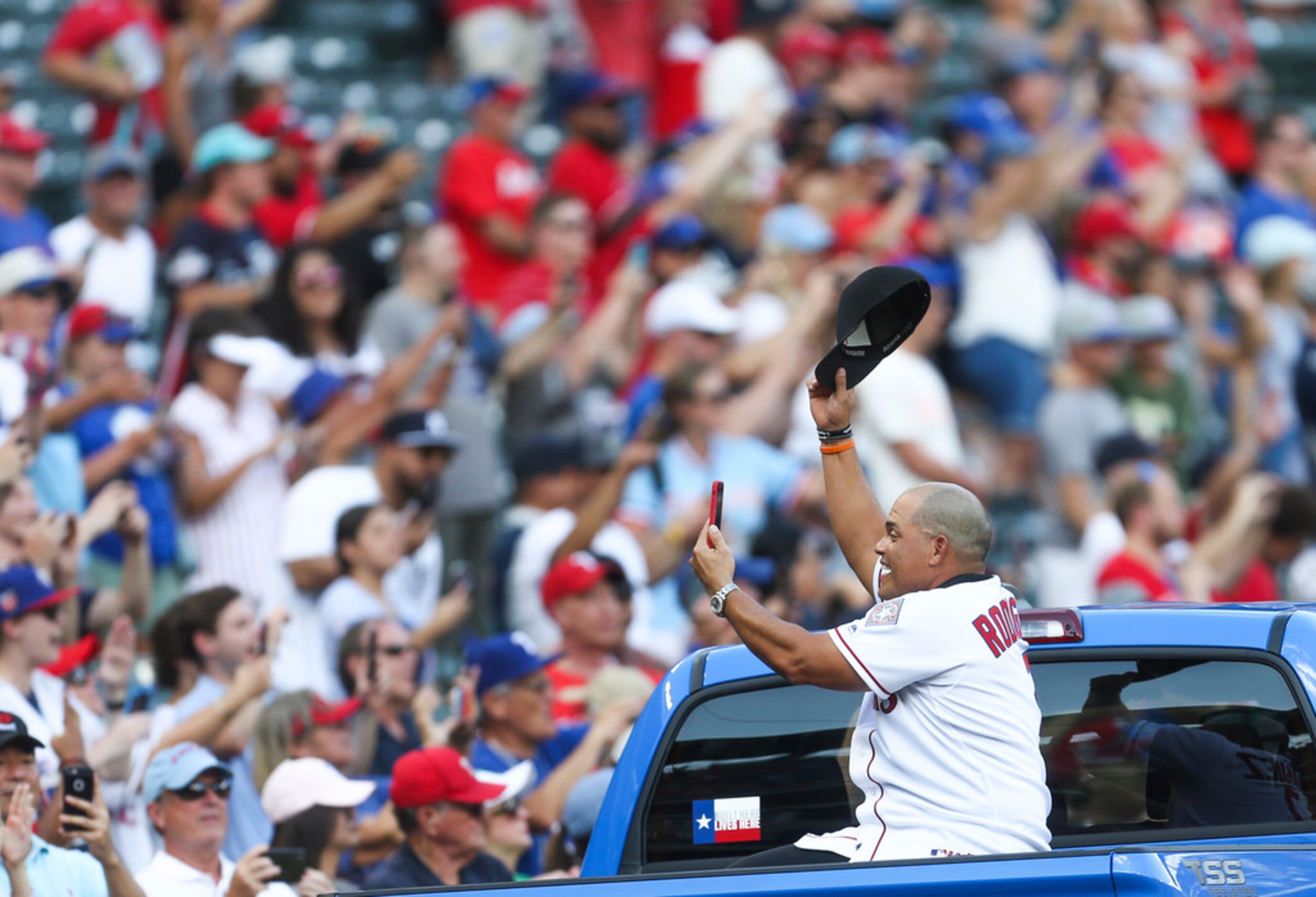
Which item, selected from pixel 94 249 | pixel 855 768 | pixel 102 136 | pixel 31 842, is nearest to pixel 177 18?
pixel 102 136

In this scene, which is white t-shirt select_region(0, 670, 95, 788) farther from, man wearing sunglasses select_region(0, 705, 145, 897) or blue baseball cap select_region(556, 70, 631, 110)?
blue baseball cap select_region(556, 70, 631, 110)

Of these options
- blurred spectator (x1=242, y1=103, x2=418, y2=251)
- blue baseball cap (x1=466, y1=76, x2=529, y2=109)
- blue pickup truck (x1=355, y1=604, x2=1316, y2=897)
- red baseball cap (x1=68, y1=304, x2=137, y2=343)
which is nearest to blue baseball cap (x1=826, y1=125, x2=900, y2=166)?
blue baseball cap (x1=466, y1=76, x2=529, y2=109)

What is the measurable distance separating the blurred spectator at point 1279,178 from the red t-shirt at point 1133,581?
4.69 m

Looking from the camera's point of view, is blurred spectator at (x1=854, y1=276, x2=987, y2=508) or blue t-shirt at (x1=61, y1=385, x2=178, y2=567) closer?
blue t-shirt at (x1=61, y1=385, x2=178, y2=567)

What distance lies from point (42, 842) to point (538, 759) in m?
2.29

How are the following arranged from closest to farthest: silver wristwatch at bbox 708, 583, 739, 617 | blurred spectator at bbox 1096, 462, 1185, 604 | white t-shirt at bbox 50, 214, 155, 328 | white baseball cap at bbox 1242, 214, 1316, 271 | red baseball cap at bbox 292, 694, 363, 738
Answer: silver wristwatch at bbox 708, 583, 739, 617
red baseball cap at bbox 292, 694, 363, 738
blurred spectator at bbox 1096, 462, 1185, 604
white t-shirt at bbox 50, 214, 155, 328
white baseball cap at bbox 1242, 214, 1316, 271

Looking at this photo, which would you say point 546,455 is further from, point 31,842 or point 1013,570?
point 31,842

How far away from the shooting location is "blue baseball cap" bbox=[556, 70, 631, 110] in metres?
11.7

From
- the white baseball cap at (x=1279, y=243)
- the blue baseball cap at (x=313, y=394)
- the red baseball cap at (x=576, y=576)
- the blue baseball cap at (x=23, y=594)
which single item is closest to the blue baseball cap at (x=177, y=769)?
the blue baseball cap at (x=23, y=594)

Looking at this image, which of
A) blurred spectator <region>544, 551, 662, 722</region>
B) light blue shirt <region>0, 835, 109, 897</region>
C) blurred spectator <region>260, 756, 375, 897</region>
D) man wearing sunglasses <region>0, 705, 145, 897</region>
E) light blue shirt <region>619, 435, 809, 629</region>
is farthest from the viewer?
light blue shirt <region>619, 435, 809, 629</region>

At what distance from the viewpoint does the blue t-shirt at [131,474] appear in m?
7.87

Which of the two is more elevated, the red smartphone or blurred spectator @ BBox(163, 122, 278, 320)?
the red smartphone

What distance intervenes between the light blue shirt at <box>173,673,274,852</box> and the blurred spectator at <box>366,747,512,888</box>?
1.57 feet

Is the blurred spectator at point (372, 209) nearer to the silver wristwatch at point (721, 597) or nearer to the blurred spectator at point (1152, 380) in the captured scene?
the blurred spectator at point (1152, 380)
